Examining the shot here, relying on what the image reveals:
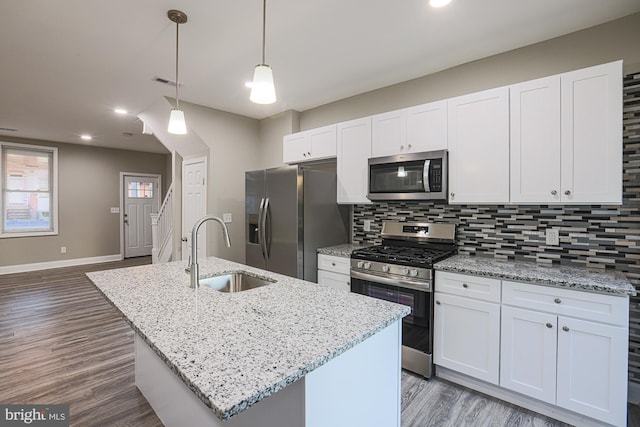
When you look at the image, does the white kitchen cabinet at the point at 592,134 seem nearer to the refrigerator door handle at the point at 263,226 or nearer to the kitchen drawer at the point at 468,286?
the kitchen drawer at the point at 468,286

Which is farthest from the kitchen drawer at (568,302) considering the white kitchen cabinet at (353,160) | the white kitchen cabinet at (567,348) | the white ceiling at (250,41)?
the white ceiling at (250,41)

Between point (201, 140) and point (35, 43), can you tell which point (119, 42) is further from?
point (201, 140)

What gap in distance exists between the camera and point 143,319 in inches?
49.1

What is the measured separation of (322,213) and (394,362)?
6.35ft

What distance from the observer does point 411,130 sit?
2.72m

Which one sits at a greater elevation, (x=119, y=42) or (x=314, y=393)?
(x=119, y=42)

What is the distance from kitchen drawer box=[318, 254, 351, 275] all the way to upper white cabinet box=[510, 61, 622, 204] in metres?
1.41

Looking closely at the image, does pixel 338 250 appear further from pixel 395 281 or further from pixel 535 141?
pixel 535 141

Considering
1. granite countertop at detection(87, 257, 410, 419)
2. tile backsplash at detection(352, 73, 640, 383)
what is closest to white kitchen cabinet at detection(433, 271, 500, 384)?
tile backsplash at detection(352, 73, 640, 383)

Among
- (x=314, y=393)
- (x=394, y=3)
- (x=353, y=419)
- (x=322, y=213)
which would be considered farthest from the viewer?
(x=322, y=213)

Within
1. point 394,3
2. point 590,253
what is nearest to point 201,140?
point 394,3

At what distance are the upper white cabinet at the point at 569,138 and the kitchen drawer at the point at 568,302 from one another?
591mm

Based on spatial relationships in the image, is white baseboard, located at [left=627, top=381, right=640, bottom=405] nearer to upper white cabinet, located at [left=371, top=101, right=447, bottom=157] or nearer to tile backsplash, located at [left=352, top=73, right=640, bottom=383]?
tile backsplash, located at [left=352, top=73, right=640, bottom=383]

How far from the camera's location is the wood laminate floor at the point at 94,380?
1981mm
